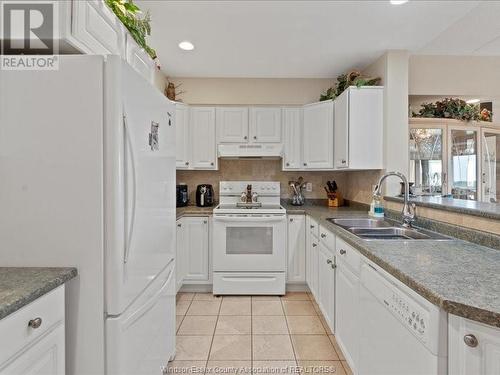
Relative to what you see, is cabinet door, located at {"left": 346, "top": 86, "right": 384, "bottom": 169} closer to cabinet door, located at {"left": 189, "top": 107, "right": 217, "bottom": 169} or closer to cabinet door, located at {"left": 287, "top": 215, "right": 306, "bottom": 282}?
cabinet door, located at {"left": 287, "top": 215, "right": 306, "bottom": 282}

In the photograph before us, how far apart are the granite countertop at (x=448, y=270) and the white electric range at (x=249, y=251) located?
1331 mm

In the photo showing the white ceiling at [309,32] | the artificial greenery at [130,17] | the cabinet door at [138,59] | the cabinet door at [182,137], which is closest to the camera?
the artificial greenery at [130,17]

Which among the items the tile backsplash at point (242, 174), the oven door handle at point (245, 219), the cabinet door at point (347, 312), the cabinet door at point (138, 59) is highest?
the cabinet door at point (138, 59)

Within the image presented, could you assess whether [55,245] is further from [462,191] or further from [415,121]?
[462,191]

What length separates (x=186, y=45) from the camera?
2.80 meters

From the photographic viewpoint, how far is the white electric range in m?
3.14

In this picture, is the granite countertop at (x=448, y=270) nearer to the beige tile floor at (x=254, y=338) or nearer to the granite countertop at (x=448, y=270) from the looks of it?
the granite countertop at (x=448, y=270)

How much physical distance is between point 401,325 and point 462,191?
3190 millimetres

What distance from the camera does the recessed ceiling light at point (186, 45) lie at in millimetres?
2742

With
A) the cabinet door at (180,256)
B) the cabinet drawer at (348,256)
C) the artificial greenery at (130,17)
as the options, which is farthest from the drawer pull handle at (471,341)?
the cabinet door at (180,256)

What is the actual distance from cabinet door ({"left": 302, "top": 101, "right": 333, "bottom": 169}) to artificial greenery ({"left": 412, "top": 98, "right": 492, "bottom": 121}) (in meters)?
1.12

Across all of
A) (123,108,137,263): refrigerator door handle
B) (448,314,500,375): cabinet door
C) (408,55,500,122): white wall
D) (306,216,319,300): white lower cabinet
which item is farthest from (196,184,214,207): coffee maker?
(448,314,500,375): cabinet door

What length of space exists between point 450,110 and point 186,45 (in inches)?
121

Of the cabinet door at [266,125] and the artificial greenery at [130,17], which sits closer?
the artificial greenery at [130,17]
